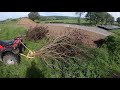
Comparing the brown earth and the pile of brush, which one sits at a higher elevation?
the brown earth

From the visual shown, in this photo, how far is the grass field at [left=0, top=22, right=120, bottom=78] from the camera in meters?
7.90

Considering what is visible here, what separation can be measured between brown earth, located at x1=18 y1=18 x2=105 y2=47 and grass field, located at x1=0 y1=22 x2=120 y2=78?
24 cm

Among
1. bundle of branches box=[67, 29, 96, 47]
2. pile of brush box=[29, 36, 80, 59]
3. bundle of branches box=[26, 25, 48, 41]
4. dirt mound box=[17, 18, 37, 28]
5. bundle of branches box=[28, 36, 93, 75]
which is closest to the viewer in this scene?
bundle of branches box=[28, 36, 93, 75]

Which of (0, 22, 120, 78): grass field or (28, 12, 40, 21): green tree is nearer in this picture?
(0, 22, 120, 78): grass field

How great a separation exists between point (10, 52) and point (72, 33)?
7.55ft

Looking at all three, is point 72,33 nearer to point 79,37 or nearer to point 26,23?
point 79,37

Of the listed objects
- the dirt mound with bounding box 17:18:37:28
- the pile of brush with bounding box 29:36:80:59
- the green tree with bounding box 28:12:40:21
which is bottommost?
the pile of brush with bounding box 29:36:80:59

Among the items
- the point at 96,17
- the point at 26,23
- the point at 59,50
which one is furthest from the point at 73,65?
the point at 26,23

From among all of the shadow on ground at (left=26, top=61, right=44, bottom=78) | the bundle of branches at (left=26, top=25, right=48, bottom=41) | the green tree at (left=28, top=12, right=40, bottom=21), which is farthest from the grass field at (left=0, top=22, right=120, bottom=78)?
the green tree at (left=28, top=12, right=40, bottom=21)

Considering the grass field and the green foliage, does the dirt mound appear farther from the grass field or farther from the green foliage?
the green foliage

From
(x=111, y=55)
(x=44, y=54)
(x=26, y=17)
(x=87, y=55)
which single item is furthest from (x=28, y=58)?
(x=111, y=55)

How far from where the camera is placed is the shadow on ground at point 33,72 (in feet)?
25.8

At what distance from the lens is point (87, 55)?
27.9 ft
